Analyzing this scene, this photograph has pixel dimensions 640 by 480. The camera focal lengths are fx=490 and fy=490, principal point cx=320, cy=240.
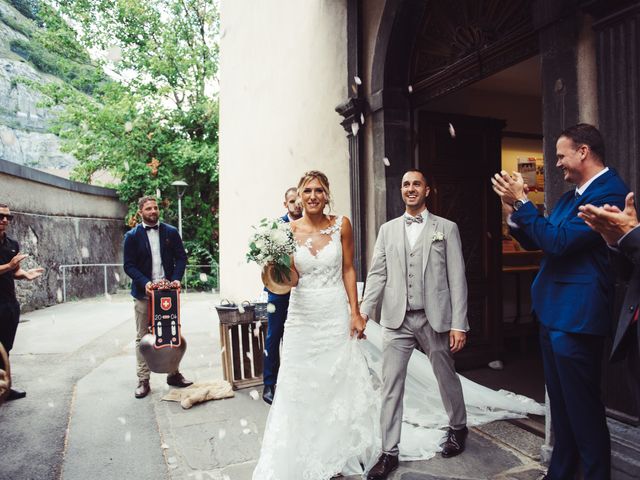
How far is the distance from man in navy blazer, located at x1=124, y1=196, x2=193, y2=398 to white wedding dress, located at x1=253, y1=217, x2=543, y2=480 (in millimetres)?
2224

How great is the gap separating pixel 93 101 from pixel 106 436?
66.3ft


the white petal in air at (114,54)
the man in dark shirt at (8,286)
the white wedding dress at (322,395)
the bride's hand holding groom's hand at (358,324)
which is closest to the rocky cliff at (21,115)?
the white petal in air at (114,54)

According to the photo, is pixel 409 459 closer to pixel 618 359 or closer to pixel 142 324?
pixel 618 359

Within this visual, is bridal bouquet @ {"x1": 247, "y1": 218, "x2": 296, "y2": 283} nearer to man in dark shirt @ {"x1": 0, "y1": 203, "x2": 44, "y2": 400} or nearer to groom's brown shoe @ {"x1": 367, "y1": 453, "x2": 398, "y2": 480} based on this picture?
groom's brown shoe @ {"x1": 367, "y1": 453, "x2": 398, "y2": 480}

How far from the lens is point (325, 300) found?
360 centimetres

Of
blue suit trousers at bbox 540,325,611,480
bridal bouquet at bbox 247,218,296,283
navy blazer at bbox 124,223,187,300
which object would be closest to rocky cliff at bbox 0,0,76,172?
navy blazer at bbox 124,223,187,300

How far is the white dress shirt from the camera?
552 cm

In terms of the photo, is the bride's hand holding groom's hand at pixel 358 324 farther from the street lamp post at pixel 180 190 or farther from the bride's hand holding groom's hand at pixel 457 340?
the street lamp post at pixel 180 190

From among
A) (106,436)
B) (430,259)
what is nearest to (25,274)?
(106,436)

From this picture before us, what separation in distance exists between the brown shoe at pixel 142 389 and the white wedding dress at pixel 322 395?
2446 millimetres

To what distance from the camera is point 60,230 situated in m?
14.6

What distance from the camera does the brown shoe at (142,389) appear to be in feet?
17.1

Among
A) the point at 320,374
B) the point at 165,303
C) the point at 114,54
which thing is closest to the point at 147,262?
the point at 165,303

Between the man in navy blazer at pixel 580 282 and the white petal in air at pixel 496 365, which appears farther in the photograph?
the white petal in air at pixel 496 365
